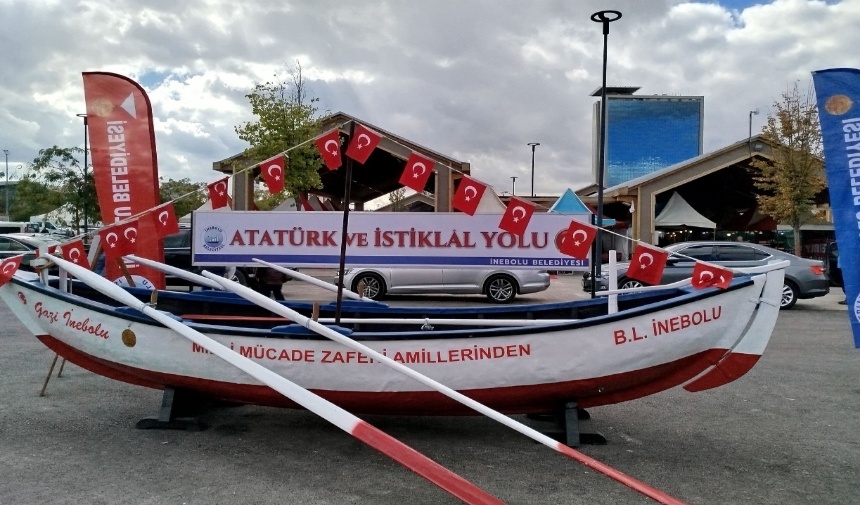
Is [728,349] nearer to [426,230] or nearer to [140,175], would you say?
[140,175]

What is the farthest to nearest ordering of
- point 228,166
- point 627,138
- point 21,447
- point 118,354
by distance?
point 627,138, point 228,166, point 118,354, point 21,447

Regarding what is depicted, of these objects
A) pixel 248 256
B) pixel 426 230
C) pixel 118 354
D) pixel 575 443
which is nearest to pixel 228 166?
pixel 248 256

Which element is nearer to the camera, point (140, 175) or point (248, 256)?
point (140, 175)

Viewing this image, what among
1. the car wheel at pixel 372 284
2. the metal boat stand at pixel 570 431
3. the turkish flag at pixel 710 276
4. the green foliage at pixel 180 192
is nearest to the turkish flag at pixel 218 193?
the metal boat stand at pixel 570 431

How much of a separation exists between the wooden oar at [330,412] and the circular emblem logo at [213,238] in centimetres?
918

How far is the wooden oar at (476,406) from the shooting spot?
4020 millimetres

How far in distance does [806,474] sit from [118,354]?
5346mm

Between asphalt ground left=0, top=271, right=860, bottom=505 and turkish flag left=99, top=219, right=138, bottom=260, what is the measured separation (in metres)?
1.47

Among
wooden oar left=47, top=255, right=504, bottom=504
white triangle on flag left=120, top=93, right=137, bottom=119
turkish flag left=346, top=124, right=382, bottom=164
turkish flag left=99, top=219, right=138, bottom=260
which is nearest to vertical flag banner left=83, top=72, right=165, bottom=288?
white triangle on flag left=120, top=93, right=137, bottom=119

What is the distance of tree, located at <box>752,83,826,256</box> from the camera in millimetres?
22938

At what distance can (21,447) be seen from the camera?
5.15m

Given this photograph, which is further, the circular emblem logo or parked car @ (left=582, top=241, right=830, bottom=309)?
the circular emblem logo

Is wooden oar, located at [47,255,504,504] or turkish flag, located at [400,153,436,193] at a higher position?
turkish flag, located at [400,153,436,193]

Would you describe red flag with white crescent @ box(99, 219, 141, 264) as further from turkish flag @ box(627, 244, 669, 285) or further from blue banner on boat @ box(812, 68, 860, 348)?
blue banner on boat @ box(812, 68, 860, 348)
